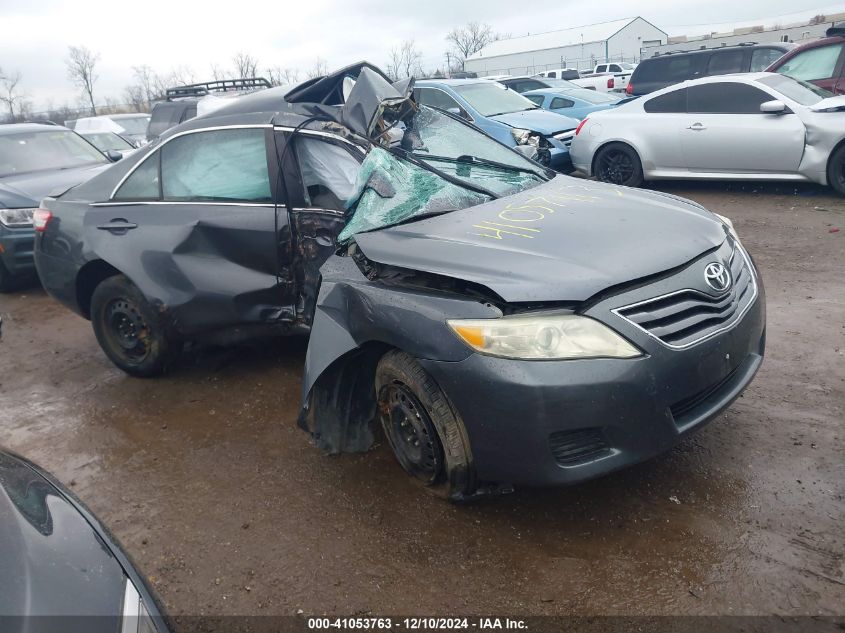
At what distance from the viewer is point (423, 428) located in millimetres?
2844

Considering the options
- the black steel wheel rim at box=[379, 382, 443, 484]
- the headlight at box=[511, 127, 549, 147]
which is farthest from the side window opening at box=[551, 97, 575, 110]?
the black steel wheel rim at box=[379, 382, 443, 484]

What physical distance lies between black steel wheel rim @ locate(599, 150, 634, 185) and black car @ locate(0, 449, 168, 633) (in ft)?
27.3

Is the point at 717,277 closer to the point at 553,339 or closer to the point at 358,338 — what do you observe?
the point at 553,339

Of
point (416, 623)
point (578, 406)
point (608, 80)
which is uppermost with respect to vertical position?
point (578, 406)

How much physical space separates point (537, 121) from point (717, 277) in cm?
781

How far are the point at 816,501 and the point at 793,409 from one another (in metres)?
0.80

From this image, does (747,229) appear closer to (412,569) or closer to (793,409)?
(793,409)

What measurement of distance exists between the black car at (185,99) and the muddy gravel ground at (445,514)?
322 inches

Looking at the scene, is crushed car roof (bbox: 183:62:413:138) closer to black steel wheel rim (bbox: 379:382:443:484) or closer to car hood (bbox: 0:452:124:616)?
black steel wheel rim (bbox: 379:382:443:484)

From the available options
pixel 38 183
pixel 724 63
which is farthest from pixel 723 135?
pixel 38 183

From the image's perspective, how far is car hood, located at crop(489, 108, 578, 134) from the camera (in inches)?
382

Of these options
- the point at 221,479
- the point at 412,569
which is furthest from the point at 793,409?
the point at 221,479

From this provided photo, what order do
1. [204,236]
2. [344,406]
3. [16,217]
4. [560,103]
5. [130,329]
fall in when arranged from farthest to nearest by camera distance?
[560,103] → [16,217] → [130,329] → [204,236] → [344,406]

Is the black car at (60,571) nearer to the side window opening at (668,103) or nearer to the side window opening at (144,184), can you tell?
the side window opening at (144,184)
